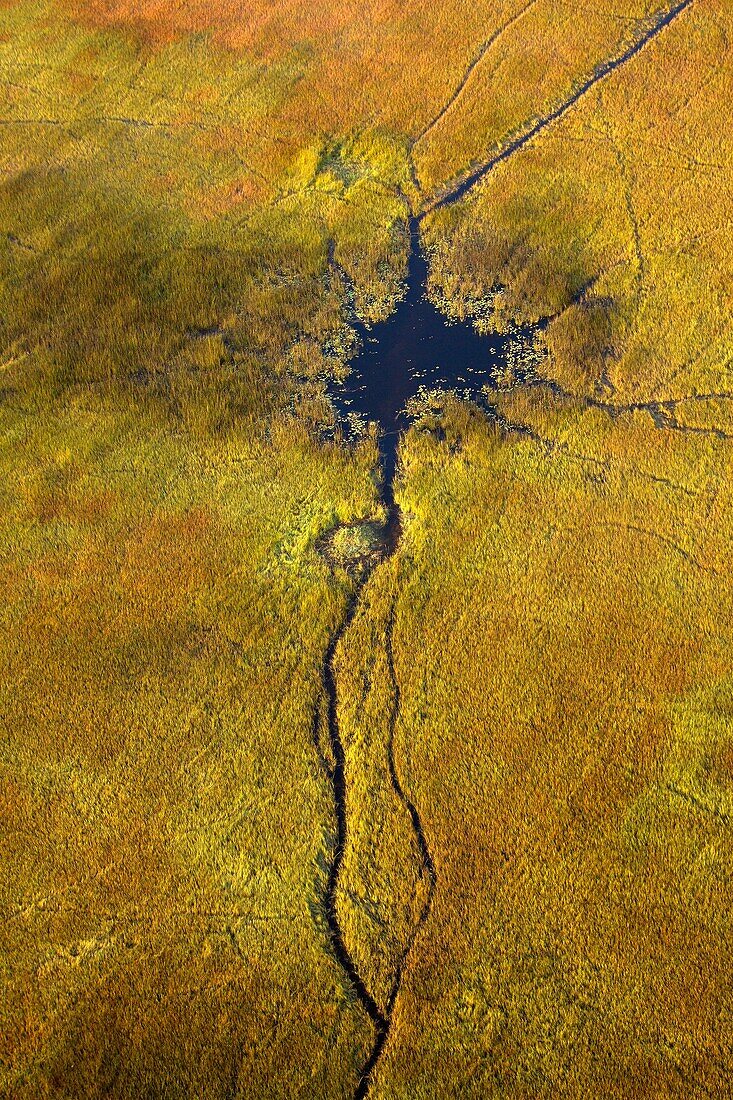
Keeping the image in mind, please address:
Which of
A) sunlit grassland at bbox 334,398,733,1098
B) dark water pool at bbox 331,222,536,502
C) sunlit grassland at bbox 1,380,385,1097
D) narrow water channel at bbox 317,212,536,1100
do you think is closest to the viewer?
sunlit grassland at bbox 334,398,733,1098

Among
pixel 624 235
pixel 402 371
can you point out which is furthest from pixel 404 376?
pixel 624 235

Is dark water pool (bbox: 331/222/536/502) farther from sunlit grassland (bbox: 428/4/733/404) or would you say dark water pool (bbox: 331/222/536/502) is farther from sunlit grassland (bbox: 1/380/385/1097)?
sunlit grassland (bbox: 1/380/385/1097)

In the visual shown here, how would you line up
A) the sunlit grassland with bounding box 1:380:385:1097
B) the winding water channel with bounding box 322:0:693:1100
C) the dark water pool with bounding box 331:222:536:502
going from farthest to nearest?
the dark water pool with bounding box 331:222:536:502 < the winding water channel with bounding box 322:0:693:1100 < the sunlit grassland with bounding box 1:380:385:1097

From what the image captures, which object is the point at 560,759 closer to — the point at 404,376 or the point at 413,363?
the point at 404,376

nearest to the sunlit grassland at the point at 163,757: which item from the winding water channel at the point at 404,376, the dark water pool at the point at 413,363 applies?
the winding water channel at the point at 404,376

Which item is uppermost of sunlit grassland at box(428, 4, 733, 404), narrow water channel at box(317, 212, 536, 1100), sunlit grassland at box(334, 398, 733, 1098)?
sunlit grassland at box(428, 4, 733, 404)

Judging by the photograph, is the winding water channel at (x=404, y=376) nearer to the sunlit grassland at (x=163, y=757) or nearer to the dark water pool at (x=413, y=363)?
the dark water pool at (x=413, y=363)

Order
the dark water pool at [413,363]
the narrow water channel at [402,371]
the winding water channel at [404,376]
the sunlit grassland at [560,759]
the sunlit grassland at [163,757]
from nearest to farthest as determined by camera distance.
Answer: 1. the sunlit grassland at [560,759]
2. the sunlit grassland at [163,757]
3. the winding water channel at [404,376]
4. the narrow water channel at [402,371]
5. the dark water pool at [413,363]

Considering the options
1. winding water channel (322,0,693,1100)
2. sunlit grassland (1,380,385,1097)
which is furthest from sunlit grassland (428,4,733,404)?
sunlit grassland (1,380,385,1097)

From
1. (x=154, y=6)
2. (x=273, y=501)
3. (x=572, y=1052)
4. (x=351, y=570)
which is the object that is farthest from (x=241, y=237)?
(x=572, y=1052)

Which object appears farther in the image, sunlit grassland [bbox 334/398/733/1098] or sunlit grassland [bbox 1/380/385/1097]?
sunlit grassland [bbox 1/380/385/1097]
